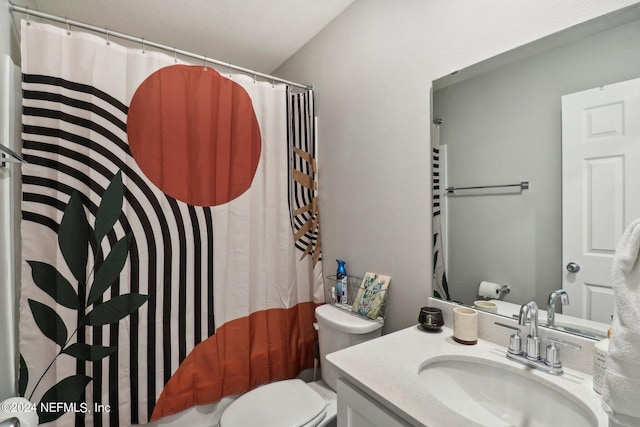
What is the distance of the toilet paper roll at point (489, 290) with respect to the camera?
101 centimetres

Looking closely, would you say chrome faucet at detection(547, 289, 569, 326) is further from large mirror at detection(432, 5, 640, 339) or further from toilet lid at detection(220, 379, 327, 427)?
toilet lid at detection(220, 379, 327, 427)

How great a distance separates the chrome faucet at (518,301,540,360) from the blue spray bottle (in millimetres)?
838

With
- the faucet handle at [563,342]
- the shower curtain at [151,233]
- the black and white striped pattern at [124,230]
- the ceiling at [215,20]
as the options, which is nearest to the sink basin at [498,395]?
the faucet handle at [563,342]

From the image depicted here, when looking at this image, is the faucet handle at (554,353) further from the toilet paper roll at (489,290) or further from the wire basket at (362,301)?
the wire basket at (362,301)

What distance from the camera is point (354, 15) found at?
1.51 metres

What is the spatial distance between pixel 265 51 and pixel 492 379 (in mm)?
2120

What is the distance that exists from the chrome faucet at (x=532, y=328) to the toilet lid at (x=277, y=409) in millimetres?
839

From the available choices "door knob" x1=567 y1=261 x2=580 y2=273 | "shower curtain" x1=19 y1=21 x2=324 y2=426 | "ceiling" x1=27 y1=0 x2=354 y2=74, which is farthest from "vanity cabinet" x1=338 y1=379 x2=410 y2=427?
"ceiling" x1=27 y1=0 x2=354 y2=74

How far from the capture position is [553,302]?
853 millimetres

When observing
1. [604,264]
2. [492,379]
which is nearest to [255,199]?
[492,379]

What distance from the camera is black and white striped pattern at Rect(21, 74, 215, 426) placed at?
114 cm

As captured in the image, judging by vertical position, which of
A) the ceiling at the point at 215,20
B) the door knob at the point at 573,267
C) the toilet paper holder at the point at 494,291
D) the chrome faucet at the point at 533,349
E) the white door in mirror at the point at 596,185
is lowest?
the chrome faucet at the point at 533,349

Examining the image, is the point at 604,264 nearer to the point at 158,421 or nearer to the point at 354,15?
the point at 354,15

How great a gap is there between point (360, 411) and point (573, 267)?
2.39 feet
